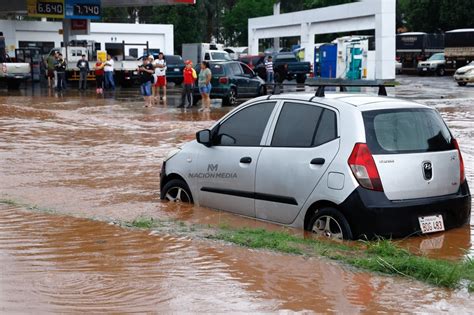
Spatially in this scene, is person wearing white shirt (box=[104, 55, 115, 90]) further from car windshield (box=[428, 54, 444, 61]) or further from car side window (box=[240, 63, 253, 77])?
car windshield (box=[428, 54, 444, 61])

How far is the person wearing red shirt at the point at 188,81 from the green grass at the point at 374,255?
18.3 m

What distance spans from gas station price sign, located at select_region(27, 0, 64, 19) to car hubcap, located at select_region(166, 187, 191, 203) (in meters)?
35.5

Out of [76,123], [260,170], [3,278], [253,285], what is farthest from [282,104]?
[76,123]

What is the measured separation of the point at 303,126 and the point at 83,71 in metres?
30.9

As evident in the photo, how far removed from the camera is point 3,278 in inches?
244

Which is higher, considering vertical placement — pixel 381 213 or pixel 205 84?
pixel 205 84

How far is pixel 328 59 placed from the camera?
4362 centimetres

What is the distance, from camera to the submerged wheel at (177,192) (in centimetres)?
920

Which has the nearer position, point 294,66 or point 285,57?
point 294,66

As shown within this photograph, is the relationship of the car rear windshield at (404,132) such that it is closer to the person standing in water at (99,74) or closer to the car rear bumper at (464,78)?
the person standing in water at (99,74)

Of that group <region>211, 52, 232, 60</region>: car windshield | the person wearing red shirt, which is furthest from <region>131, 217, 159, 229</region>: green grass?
<region>211, 52, 232, 60</region>: car windshield

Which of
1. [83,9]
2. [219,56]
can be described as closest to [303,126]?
[83,9]

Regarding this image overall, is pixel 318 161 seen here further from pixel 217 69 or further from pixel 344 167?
pixel 217 69

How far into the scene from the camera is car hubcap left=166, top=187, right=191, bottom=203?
9.23 meters
